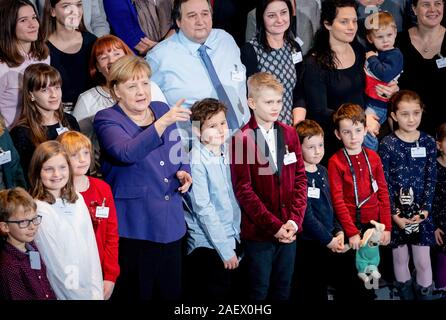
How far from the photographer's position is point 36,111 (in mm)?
4434

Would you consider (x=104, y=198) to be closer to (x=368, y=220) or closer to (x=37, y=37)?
(x=37, y=37)

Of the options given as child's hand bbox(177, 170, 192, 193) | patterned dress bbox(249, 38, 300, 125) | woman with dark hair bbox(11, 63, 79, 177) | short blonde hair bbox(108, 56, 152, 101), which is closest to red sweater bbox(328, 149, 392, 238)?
patterned dress bbox(249, 38, 300, 125)

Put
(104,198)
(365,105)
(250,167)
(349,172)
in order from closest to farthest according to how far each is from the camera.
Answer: (104,198), (250,167), (349,172), (365,105)

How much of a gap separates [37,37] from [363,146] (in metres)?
2.17

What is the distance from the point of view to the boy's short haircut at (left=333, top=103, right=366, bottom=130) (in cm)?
505

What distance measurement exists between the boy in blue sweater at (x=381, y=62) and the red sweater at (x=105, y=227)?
6.36 ft

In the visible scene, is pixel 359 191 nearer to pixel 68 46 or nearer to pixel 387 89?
pixel 387 89

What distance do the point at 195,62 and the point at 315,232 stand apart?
1.29m

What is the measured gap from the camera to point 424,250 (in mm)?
5355

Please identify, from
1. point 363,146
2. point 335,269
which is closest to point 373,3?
point 363,146

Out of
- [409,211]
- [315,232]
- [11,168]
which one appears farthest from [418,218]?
[11,168]

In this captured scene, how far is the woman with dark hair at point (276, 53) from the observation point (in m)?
5.17

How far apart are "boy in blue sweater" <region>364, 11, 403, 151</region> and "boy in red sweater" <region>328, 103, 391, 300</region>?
12.1 inches

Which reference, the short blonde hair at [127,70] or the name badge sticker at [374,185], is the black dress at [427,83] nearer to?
the name badge sticker at [374,185]
